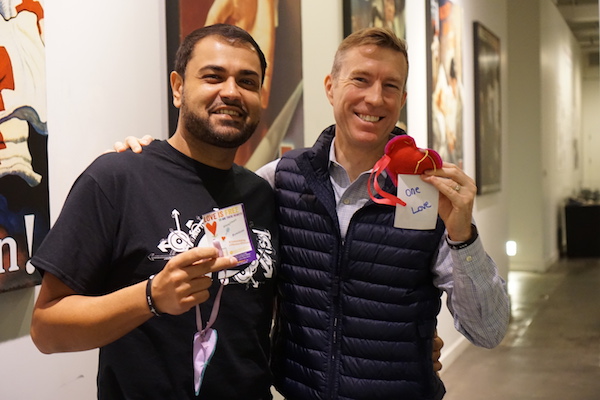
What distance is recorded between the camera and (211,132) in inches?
65.9

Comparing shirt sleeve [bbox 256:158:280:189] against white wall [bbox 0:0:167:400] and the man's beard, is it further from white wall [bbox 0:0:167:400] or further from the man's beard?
white wall [bbox 0:0:167:400]

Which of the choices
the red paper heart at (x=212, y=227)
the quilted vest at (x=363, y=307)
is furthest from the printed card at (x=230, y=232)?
the quilted vest at (x=363, y=307)

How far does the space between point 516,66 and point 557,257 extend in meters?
3.73

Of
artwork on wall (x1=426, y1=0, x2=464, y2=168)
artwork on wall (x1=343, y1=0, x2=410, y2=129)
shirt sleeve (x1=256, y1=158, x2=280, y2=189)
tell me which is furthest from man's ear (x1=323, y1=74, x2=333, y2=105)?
artwork on wall (x1=426, y1=0, x2=464, y2=168)

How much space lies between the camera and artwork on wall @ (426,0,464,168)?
16.2 ft

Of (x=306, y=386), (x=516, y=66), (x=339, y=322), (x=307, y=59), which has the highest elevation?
(x=516, y=66)

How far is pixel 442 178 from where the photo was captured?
1.57 metres

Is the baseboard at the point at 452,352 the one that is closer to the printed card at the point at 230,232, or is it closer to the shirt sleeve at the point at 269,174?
the shirt sleeve at the point at 269,174

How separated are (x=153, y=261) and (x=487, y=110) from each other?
5.48m

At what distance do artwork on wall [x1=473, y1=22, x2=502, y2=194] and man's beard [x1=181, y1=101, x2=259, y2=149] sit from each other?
14.6 ft

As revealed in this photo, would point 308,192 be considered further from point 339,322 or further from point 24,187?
point 24,187

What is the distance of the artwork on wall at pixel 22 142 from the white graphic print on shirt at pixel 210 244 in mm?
459

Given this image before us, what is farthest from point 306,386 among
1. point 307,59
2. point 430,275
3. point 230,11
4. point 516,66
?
point 516,66

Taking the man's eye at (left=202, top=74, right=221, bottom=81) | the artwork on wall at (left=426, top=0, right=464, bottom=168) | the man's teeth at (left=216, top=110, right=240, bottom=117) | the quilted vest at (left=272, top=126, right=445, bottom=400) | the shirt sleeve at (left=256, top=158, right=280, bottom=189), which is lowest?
the quilted vest at (left=272, top=126, right=445, bottom=400)
